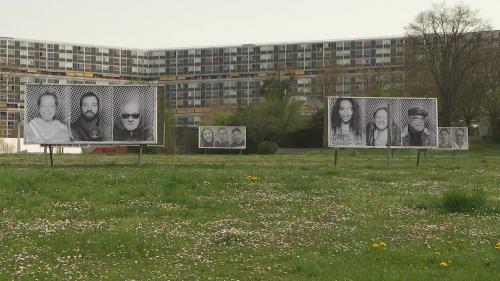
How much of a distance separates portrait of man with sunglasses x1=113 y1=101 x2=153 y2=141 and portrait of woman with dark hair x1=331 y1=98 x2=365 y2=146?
377 inches

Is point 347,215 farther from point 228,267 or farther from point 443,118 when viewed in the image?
point 443,118

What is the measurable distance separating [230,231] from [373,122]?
22.5 meters

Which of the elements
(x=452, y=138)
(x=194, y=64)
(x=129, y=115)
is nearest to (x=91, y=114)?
(x=129, y=115)

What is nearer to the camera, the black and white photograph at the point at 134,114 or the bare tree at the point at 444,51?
the black and white photograph at the point at 134,114

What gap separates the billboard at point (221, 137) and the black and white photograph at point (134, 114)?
4255 centimetres

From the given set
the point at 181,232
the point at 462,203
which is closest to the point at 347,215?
the point at 462,203

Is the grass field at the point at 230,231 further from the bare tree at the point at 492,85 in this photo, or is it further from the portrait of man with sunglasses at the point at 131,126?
the bare tree at the point at 492,85

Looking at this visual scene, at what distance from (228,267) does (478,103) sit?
8708cm

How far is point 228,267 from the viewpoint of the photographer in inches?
350

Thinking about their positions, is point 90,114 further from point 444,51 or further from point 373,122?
point 444,51

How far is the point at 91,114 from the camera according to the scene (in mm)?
28438

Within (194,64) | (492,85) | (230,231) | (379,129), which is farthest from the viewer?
(194,64)

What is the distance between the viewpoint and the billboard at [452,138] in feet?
202

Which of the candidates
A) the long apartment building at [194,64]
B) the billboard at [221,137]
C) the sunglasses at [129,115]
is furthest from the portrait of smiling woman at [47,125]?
the long apartment building at [194,64]
